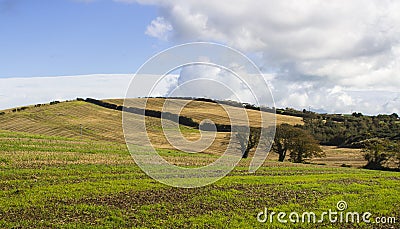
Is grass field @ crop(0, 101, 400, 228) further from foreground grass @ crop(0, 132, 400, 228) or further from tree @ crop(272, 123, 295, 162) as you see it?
tree @ crop(272, 123, 295, 162)

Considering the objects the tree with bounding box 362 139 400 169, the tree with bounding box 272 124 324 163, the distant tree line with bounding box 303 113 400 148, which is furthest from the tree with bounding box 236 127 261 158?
the distant tree line with bounding box 303 113 400 148

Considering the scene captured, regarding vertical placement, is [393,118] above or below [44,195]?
above

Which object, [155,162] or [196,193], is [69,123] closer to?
[155,162]

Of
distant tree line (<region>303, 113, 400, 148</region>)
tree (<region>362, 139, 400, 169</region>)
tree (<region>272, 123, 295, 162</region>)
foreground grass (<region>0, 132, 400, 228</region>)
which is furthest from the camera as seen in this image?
distant tree line (<region>303, 113, 400, 148</region>)

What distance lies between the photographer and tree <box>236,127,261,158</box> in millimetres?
64500

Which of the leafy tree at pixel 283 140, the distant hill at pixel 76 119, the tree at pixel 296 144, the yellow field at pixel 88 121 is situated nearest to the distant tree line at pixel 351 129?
the yellow field at pixel 88 121

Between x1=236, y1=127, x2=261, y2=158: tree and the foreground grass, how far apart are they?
3294 cm

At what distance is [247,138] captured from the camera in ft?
213

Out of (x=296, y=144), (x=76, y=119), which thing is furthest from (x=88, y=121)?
(x=296, y=144)

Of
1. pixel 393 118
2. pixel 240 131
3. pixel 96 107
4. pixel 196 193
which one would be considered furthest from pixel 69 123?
pixel 393 118

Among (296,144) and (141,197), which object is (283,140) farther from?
(141,197)

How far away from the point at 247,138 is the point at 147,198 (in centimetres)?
4578

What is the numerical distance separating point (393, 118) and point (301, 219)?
130 metres

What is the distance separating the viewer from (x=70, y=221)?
15.6 m
